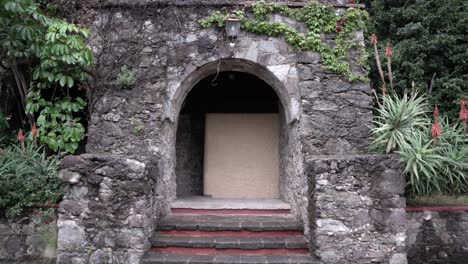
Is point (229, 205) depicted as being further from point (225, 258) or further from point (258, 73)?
point (258, 73)

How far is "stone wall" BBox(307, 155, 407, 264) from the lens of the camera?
4.13 metres

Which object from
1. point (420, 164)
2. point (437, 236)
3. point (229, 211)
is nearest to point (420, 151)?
point (420, 164)

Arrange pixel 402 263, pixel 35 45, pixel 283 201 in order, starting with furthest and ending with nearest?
1. pixel 283 201
2. pixel 35 45
3. pixel 402 263

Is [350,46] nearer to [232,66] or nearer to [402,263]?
[232,66]

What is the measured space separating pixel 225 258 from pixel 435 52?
18.0 feet

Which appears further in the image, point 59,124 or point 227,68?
point 227,68

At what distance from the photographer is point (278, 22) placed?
17.6 ft

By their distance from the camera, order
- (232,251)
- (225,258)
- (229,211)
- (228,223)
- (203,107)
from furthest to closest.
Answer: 1. (203,107)
2. (229,211)
3. (228,223)
4. (232,251)
5. (225,258)

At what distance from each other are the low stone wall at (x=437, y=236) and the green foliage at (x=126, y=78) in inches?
148

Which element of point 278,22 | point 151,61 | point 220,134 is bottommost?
point 220,134

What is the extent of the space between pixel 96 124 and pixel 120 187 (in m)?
1.36

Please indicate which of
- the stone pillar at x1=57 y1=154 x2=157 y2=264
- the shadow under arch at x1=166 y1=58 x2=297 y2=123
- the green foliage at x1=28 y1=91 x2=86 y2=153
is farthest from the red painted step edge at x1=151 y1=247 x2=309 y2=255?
the green foliage at x1=28 y1=91 x2=86 y2=153

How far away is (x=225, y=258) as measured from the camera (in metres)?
4.32

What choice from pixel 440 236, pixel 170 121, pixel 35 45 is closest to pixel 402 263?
pixel 440 236
